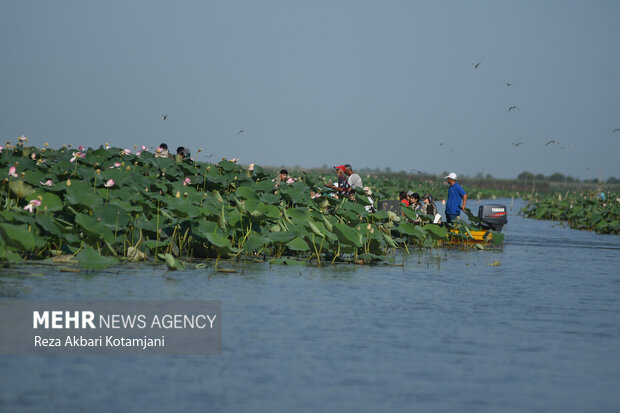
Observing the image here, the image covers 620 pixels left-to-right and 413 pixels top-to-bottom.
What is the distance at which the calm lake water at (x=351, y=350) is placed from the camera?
587 centimetres

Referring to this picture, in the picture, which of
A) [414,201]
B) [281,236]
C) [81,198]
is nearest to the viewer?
[81,198]

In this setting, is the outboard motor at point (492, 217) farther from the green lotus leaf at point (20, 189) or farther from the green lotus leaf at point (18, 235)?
the green lotus leaf at point (18, 235)

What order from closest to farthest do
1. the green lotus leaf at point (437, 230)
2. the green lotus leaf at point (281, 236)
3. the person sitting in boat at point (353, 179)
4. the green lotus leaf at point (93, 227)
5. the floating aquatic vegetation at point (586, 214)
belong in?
the green lotus leaf at point (93, 227) < the green lotus leaf at point (281, 236) < the green lotus leaf at point (437, 230) < the person sitting in boat at point (353, 179) < the floating aquatic vegetation at point (586, 214)

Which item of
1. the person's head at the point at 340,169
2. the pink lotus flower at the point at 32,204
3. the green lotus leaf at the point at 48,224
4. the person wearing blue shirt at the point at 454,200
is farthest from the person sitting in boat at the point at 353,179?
the pink lotus flower at the point at 32,204

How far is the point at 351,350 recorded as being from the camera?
746 centimetres

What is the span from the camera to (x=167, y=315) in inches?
339

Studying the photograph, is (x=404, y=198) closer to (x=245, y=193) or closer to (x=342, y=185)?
(x=342, y=185)

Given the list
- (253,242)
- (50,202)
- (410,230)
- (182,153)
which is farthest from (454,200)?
(50,202)

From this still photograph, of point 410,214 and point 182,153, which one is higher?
point 182,153

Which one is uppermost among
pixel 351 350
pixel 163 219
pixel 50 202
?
pixel 50 202

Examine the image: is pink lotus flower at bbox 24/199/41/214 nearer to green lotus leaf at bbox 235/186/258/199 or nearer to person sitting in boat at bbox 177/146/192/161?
green lotus leaf at bbox 235/186/258/199

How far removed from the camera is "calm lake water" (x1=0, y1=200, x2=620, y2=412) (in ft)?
19.3

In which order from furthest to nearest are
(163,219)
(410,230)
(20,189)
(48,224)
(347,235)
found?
(410,230) → (347,235) → (163,219) → (20,189) → (48,224)

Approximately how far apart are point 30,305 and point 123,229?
155 inches
